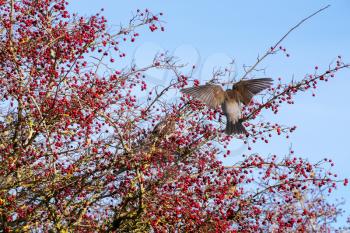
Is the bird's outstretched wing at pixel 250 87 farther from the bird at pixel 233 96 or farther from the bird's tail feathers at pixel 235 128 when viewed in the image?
the bird's tail feathers at pixel 235 128

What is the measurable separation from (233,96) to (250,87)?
1.38ft

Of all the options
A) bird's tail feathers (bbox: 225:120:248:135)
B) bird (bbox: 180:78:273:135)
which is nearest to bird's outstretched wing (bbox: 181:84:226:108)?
bird (bbox: 180:78:273:135)

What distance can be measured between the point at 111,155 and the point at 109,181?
1.77 feet

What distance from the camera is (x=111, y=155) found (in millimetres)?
9609

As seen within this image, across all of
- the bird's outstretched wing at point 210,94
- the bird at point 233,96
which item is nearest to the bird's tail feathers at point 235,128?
the bird at point 233,96

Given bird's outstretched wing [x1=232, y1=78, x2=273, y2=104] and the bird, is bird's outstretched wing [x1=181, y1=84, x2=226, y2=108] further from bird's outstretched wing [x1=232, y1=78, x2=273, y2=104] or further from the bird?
bird's outstretched wing [x1=232, y1=78, x2=273, y2=104]

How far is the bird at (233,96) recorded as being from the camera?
31.6 ft

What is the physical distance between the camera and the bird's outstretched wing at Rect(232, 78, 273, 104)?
9.56m

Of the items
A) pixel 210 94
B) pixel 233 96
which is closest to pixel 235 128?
pixel 233 96

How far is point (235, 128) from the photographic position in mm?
9867

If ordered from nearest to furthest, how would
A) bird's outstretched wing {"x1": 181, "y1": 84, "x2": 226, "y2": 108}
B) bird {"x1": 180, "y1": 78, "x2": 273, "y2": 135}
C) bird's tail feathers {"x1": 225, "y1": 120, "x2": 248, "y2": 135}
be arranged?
1. bird's outstretched wing {"x1": 181, "y1": 84, "x2": 226, "y2": 108}
2. bird {"x1": 180, "y1": 78, "x2": 273, "y2": 135}
3. bird's tail feathers {"x1": 225, "y1": 120, "x2": 248, "y2": 135}

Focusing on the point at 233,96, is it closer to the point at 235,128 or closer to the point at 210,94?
the point at 210,94

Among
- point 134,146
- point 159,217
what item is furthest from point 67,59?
point 159,217

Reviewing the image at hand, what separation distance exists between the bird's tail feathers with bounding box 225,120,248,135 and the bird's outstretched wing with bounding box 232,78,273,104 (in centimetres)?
53
